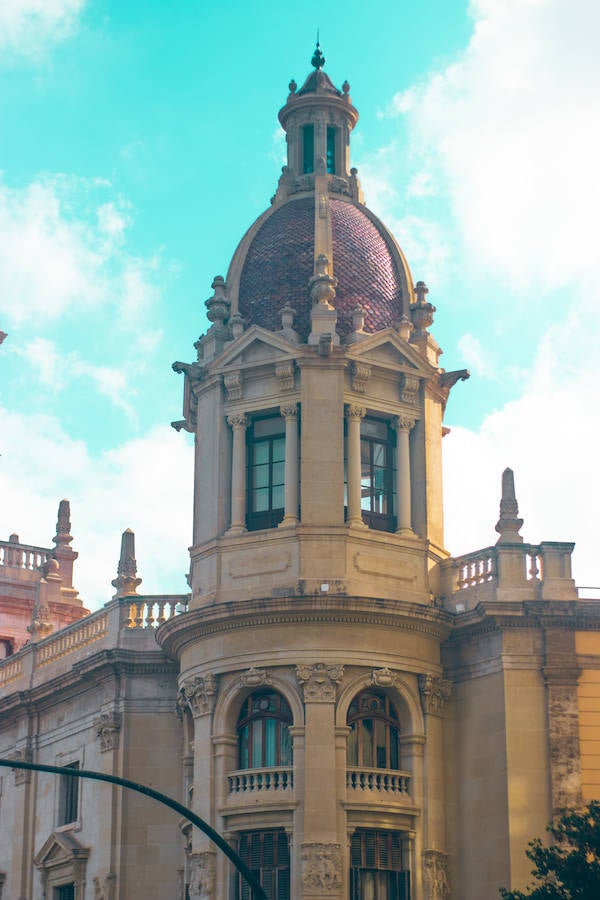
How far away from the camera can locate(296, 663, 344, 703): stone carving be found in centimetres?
3994

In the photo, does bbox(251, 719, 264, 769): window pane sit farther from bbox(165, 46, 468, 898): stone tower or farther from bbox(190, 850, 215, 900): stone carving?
bbox(190, 850, 215, 900): stone carving

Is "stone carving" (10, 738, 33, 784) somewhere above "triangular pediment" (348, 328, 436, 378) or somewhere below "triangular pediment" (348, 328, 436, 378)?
below

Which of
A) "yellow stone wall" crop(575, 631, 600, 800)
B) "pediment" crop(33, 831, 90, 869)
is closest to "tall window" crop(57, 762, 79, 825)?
"pediment" crop(33, 831, 90, 869)

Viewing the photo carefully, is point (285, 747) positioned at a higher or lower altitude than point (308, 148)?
lower

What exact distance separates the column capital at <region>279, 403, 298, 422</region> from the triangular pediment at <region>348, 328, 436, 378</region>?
1.91 m

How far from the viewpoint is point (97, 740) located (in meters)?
46.8

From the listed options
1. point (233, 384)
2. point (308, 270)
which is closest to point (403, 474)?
point (233, 384)

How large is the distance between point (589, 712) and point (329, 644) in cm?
598

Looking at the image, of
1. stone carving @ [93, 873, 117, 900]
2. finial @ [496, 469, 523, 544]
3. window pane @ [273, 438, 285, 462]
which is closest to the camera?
finial @ [496, 469, 523, 544]

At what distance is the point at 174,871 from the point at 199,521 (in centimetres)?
863

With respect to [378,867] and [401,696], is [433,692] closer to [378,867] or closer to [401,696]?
[401,696]

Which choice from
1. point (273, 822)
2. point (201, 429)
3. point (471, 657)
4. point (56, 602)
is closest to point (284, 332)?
point (201, 429)

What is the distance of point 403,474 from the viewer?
4338cm

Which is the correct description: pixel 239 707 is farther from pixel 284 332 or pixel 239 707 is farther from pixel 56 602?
pixel 56 602
